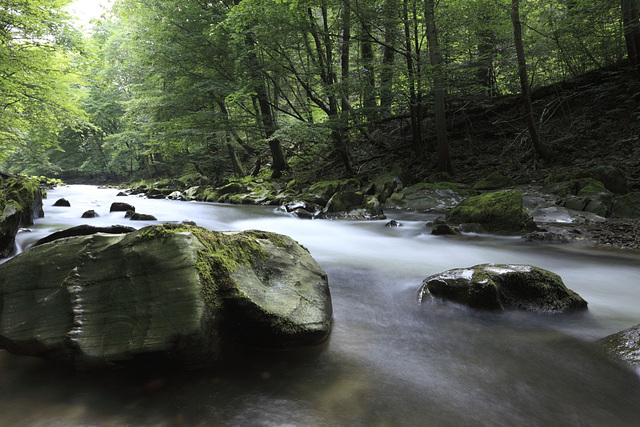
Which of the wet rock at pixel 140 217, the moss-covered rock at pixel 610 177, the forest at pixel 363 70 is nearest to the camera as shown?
the moss-covered rock at pixel 610 177

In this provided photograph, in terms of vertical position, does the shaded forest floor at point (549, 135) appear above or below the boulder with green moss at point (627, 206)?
above

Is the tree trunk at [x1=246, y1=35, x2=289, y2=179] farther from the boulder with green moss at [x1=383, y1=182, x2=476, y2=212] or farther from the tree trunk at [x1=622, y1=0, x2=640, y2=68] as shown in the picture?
the tree trunk at [x1=622, y1=0, x2=640, y2=68]

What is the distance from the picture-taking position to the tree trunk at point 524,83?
27.6 ft

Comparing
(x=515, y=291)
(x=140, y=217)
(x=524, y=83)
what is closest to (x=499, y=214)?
(x=515, y=291)

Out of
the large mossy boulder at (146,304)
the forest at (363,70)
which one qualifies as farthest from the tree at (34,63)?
the large mossy boulder at (146,304)

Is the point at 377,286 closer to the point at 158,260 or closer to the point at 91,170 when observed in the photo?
the point at 158,260

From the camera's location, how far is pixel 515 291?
3.35m

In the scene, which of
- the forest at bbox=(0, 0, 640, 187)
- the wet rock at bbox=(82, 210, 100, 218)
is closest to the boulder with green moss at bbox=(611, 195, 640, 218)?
the forest at bbox=(0, 0, 640, 187)

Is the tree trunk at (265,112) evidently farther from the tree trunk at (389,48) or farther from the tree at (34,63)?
the tree at (34,63)

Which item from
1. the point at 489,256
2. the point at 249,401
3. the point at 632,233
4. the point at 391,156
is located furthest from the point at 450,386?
the point at 391,156

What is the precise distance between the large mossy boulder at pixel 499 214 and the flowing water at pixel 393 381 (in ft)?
9.21

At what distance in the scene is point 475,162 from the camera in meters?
11.3

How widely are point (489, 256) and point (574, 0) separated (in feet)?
30.0

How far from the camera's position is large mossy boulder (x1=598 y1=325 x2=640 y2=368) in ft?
7.72
